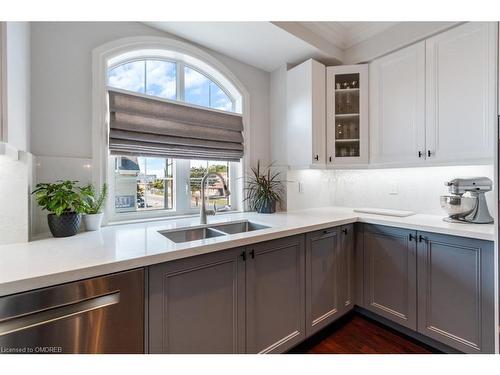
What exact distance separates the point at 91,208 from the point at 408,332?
2389 millimetres

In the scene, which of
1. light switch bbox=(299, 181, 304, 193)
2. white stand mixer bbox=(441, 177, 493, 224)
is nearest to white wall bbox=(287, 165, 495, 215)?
light switch bbox=(299, 181, 304, 193)

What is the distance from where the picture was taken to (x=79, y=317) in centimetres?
90

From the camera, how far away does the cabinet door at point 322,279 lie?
5.46ft

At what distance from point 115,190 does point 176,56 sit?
1.24 meters

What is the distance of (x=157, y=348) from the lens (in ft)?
3.49

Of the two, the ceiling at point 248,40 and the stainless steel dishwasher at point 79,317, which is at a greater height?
the ceiling at point 248,40

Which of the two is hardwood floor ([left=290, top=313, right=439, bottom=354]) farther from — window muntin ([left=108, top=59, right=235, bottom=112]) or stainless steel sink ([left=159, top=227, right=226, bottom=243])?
window muntin ([left=108, top=59, right=235, bottom=112])

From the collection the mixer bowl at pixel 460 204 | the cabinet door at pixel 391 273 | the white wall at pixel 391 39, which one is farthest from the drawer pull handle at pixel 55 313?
the white wall at pixel 391 39

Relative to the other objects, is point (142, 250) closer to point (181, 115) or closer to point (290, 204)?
point (181, 115)

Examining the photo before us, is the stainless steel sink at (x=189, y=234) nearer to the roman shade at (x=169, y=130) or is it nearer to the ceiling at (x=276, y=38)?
the roman shade at (x=169, y=130)

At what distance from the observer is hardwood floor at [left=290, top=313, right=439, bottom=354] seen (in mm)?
1690

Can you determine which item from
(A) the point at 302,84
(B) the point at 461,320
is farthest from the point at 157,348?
(A) the point at 302,84

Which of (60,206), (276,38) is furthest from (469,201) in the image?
(60,206)

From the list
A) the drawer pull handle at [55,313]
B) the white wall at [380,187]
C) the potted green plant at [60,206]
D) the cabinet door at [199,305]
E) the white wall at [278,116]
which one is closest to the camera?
the drawer pull handle at [55,313]
